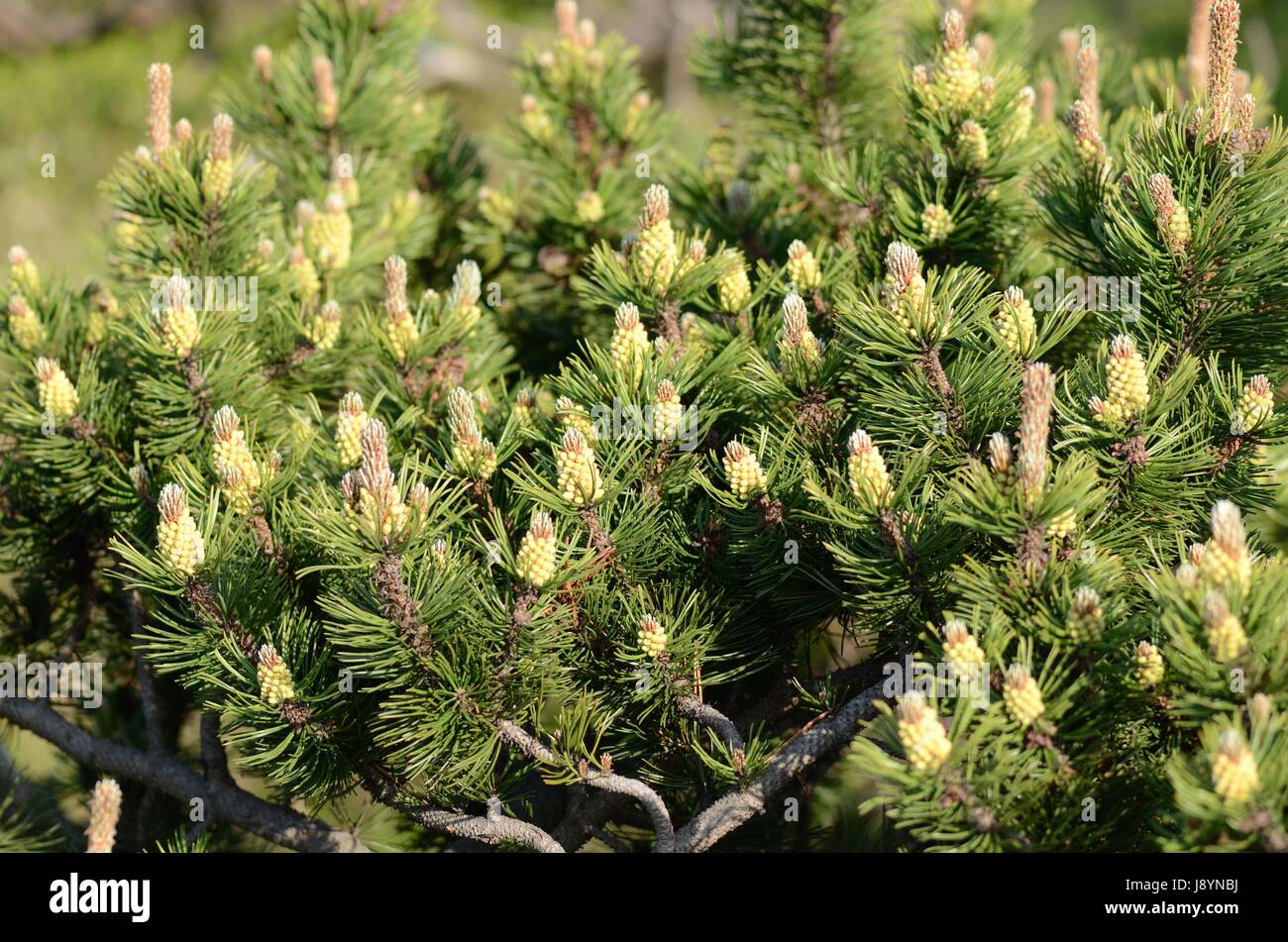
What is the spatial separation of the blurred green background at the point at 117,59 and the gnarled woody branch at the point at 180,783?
1740 millimetres

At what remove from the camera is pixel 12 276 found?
162 cm

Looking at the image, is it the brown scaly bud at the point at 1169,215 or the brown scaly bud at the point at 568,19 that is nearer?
the brown scaly bud at the point at 1169,215

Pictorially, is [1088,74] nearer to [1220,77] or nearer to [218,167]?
[1220,77]

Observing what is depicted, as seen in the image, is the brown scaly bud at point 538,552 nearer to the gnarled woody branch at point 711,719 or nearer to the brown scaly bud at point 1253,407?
the gnarled woody branch at point 711,719

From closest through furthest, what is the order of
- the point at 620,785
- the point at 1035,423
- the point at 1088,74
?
the point at 1035,423 → the point at 620,785 → the point at 1088,74

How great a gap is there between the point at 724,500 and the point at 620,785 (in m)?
0.31

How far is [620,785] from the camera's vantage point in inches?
45.2

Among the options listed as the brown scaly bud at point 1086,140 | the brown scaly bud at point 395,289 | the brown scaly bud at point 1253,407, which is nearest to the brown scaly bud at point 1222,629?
the brown scaly bud at point 1253,407

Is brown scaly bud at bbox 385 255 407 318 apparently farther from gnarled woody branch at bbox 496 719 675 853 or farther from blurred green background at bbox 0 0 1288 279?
blurred green background at bbox 0 0 1288 279

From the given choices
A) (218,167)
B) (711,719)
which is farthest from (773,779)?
(218,167)

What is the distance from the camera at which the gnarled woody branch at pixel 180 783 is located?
1380mm

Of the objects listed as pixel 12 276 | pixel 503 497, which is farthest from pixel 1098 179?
pixel 12 276

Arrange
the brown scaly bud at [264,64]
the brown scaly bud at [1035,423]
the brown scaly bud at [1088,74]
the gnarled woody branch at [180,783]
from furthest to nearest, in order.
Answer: the brown scaly bud at [264,64] < the brown scaly bud at [1088,74] < the gnarled woody branch at [180,783] < the brown scaly bud at [1035,423]

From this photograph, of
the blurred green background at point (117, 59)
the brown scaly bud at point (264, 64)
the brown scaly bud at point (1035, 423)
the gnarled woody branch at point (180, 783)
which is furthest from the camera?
the blurred green background at point (117, 59)
